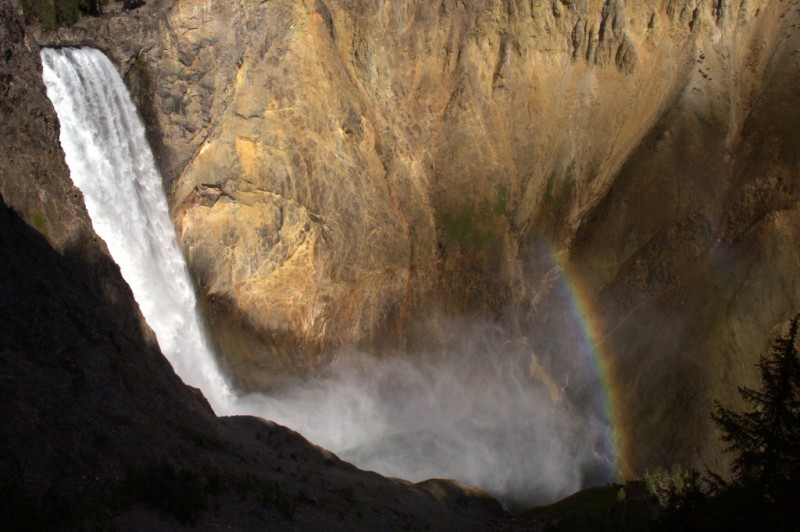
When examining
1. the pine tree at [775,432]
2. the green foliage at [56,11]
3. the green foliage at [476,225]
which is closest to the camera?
the pine tree at [775,432]

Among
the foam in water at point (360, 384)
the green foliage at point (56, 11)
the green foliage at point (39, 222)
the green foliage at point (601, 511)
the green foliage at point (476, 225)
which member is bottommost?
the green foliage at point (601, 511)

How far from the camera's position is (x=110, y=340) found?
474 inches

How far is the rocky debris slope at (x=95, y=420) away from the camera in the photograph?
29.5ft

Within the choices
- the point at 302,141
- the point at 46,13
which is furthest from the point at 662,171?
the point at 46,13

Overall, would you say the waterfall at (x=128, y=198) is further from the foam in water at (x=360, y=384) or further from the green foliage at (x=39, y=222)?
the green foliage at (x=39, y=222)

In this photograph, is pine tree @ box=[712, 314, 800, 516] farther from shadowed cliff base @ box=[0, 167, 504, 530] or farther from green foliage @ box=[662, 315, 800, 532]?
shadowed cliff base @ box=[0, 167, 504, 530]

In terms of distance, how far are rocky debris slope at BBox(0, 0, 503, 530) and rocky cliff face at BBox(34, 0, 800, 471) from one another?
25.9ft

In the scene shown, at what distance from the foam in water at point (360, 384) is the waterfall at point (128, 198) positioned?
4cm

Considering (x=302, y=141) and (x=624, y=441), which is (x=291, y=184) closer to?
(x=302, y=141)

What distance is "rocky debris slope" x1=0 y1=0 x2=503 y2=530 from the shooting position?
29.5 feet

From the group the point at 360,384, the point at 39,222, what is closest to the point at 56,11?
the point at 39,222

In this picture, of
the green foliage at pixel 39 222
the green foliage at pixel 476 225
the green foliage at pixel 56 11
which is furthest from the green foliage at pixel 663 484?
the green foliage at pixel 56 11

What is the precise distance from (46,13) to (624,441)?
22300mm

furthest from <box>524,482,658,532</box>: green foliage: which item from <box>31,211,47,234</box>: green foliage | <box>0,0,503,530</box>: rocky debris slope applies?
<box>31,211,47,234</box>: green foliage
